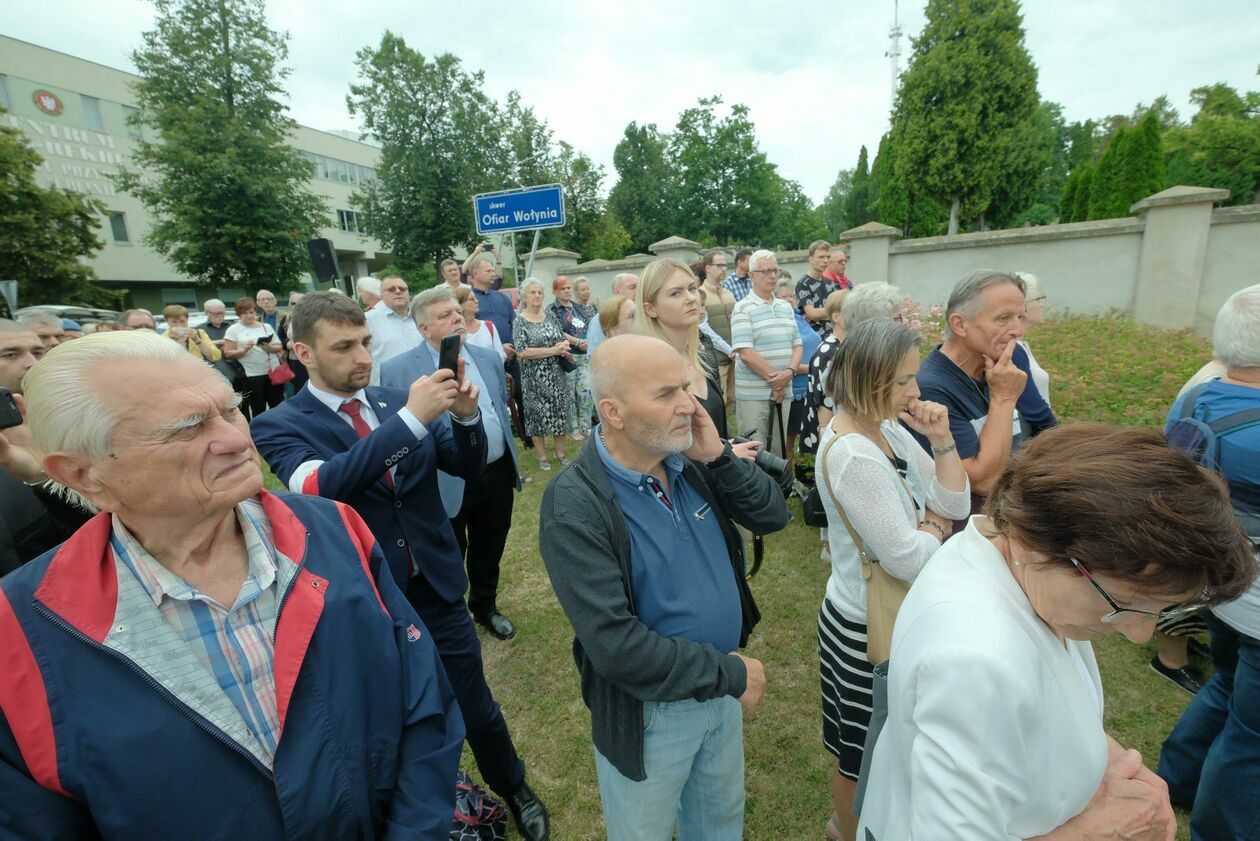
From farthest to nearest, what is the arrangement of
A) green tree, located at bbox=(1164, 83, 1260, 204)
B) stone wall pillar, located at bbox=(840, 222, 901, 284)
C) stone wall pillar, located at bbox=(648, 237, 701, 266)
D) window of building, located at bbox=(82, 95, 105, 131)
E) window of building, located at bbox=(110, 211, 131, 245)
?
window of building, located at bbox=(110, 211, 131, 245) → window of building, located at bbox=(82, 95, 105, 131) → green tree, located at bbox=(1164, 83, 1260, 204) → stone wall pillar, located at bbox=(648, 237, 701, 266) → stone wall pillar, located at bbox=(840, 222, 901, 284)

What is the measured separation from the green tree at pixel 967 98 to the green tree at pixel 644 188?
67.3 feet

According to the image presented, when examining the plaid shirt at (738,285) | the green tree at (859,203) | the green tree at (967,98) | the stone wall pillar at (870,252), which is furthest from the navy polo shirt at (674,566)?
the green tree at (859,203)

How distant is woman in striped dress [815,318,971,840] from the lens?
1.95 m

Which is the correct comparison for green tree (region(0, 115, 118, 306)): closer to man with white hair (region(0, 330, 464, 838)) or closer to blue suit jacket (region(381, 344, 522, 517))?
blue suit jacket (region(381, 344, 522, 517))

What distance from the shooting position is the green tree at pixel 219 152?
21.3m

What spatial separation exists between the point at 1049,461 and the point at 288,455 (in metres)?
2.43

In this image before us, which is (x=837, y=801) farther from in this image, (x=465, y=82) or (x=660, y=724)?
(x=465, y=82)

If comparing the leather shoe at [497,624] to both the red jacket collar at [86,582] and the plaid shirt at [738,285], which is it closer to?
the red jacket collar at [86,582]

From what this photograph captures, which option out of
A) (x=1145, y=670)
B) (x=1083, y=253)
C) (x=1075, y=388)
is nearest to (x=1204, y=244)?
(x=1083, y=253)

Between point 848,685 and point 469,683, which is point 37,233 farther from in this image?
point 848,685

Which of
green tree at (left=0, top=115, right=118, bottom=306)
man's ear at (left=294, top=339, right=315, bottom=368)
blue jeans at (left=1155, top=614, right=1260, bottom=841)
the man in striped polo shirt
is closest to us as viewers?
blue jeans at (left=1155, top=614, right=1260, bottom=841)

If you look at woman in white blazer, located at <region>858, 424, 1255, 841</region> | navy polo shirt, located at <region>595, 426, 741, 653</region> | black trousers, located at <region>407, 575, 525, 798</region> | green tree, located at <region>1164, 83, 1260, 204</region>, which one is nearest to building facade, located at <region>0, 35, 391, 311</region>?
black trousers, located at <region>407, 575, 525, 798</region>

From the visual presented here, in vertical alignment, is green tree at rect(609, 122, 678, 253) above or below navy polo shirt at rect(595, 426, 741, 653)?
above

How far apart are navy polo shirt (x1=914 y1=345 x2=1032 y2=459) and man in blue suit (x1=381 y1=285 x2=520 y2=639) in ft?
7.91
